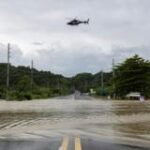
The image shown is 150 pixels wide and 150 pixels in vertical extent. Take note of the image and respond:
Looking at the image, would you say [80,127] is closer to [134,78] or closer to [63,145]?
[63,145]

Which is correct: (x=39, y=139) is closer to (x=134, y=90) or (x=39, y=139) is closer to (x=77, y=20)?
(x=77, y=20)

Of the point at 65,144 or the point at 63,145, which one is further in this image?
the point at 65,144

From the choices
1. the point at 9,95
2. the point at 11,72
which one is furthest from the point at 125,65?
the point at 11,72

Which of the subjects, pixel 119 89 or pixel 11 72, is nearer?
pixel 119 89

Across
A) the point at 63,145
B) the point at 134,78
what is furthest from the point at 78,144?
the point at 134,78

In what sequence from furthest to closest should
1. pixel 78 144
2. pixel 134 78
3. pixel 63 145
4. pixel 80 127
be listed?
pixel 134 78 < pixel 80 127 < pixel 78 144 < pixel 63 145

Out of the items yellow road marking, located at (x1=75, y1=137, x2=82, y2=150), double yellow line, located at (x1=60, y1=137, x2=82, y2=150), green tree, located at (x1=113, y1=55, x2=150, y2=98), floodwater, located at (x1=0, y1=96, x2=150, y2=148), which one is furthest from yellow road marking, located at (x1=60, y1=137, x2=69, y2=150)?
green tree, located at (x1=113, y1=55, x2=150, y2=98)

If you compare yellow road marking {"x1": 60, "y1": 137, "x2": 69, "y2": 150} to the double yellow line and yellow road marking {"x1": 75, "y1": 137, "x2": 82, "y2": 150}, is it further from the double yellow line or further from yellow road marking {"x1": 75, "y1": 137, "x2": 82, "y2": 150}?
yellow road marking {"x1": 75, "y1": 137, "x2": 82, "y2": 150}

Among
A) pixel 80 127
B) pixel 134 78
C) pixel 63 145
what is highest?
pixel 134 78
